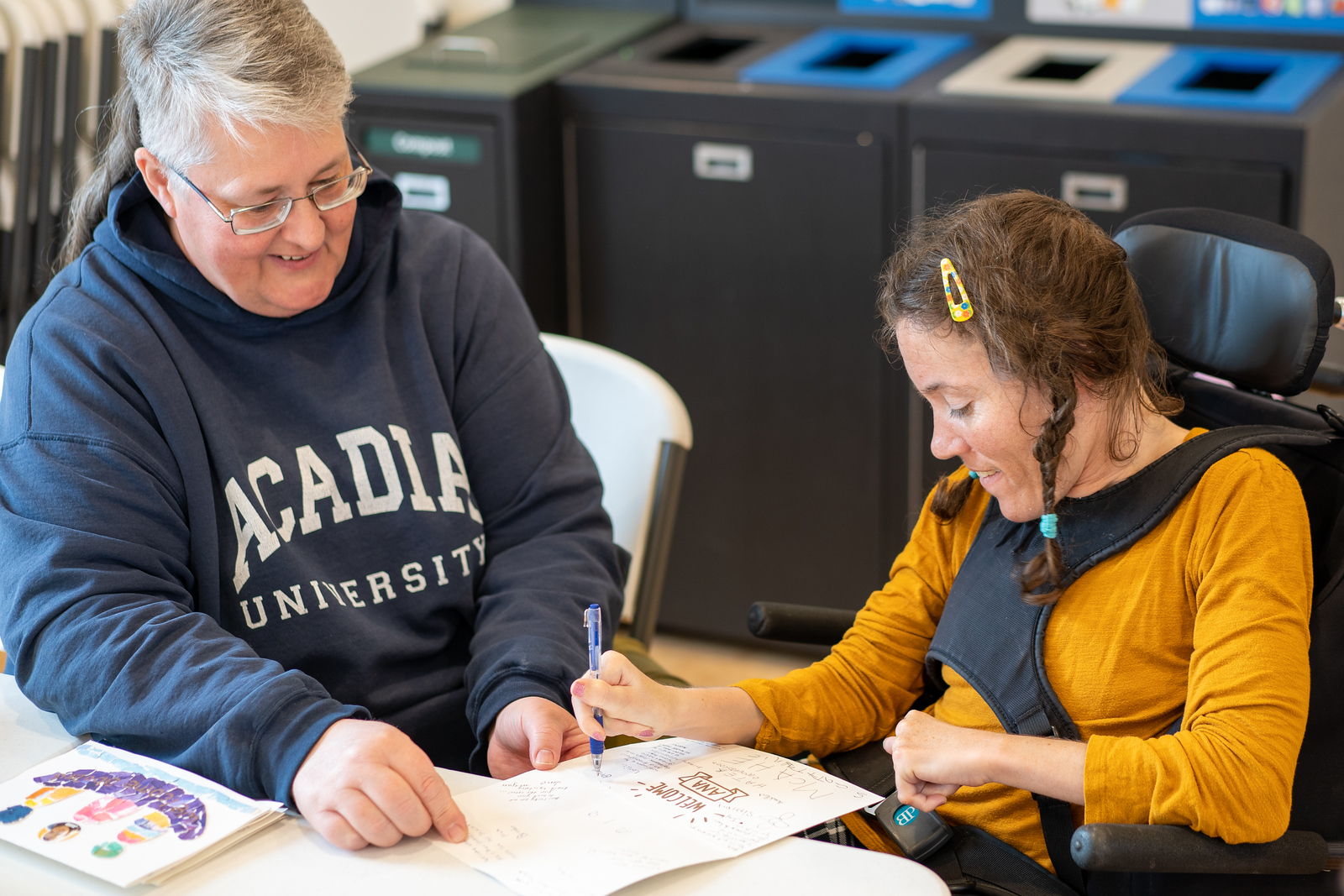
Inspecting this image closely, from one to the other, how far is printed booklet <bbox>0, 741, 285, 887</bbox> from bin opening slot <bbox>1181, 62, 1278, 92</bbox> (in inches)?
84.2

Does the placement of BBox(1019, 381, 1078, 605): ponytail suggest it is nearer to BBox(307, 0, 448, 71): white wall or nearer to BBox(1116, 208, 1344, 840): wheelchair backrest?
BBox(1116, 208, 1344, 840): wheelchair backrest

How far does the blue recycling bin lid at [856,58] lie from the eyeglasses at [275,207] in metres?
1.32

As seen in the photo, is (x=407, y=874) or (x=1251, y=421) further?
(x=1251, y=421)

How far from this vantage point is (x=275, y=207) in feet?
4.71

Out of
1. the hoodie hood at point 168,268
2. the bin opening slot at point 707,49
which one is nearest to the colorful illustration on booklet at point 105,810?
the hoodie hood at point 168,268

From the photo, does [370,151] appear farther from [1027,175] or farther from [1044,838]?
[1044,838]

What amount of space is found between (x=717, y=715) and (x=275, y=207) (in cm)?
66

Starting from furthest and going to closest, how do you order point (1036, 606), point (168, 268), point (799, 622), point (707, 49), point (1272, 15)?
point (707, 49) < point (1272, 15) < point (799, 622) < point (168, 268) < point (1036, 606)

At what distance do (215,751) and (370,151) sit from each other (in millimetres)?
1819

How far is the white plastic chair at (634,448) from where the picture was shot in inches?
72.6

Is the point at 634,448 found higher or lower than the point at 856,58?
lower

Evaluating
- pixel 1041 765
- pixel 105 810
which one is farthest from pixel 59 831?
pixel 1041 765

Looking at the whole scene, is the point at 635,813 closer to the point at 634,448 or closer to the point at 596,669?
the point at 596,669

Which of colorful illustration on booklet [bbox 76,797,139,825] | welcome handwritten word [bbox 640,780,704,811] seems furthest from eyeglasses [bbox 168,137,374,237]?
welcome handwritten word [bbox 640,780,704,811]
